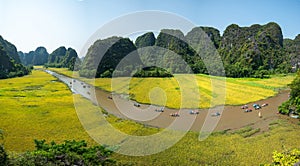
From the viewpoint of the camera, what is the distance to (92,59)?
50.3 metres

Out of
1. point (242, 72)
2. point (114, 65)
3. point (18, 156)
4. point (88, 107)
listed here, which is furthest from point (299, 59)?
point (18, 156)

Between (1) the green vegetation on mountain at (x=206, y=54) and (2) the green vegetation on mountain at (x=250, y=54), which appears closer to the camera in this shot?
(1) the green vegetation on mountain at (x=206, y=54)

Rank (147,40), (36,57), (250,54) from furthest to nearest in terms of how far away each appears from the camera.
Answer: (36,57) → (147,40) → (250,54)

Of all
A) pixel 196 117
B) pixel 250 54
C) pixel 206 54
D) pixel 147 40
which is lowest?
pixel 196 117

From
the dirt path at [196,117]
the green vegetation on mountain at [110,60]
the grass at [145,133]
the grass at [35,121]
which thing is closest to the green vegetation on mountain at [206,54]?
the green vegetation on mountain at [110,60]

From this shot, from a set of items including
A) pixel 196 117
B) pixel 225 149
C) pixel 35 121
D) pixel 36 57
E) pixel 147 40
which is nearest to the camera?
pixel 225 149

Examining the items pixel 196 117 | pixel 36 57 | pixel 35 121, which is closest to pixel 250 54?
pixel 196 117

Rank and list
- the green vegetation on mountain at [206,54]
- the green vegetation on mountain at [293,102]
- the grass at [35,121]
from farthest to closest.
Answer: the green vegetation on mountain at [206,54]
the green vegetation on mountain at [293,102]
the grass at [35,121]

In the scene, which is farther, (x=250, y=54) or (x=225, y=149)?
(x=250, y=54)

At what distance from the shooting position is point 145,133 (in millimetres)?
14695

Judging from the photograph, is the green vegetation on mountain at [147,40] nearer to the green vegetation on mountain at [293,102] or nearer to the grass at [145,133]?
the grass at [145,133]

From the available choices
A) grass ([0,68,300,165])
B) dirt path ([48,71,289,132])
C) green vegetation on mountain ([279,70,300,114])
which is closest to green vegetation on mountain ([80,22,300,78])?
dirt path ([48,71,289,132])

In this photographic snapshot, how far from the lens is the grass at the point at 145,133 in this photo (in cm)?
1110

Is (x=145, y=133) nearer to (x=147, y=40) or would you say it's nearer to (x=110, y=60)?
→ (x=110, y=60)
